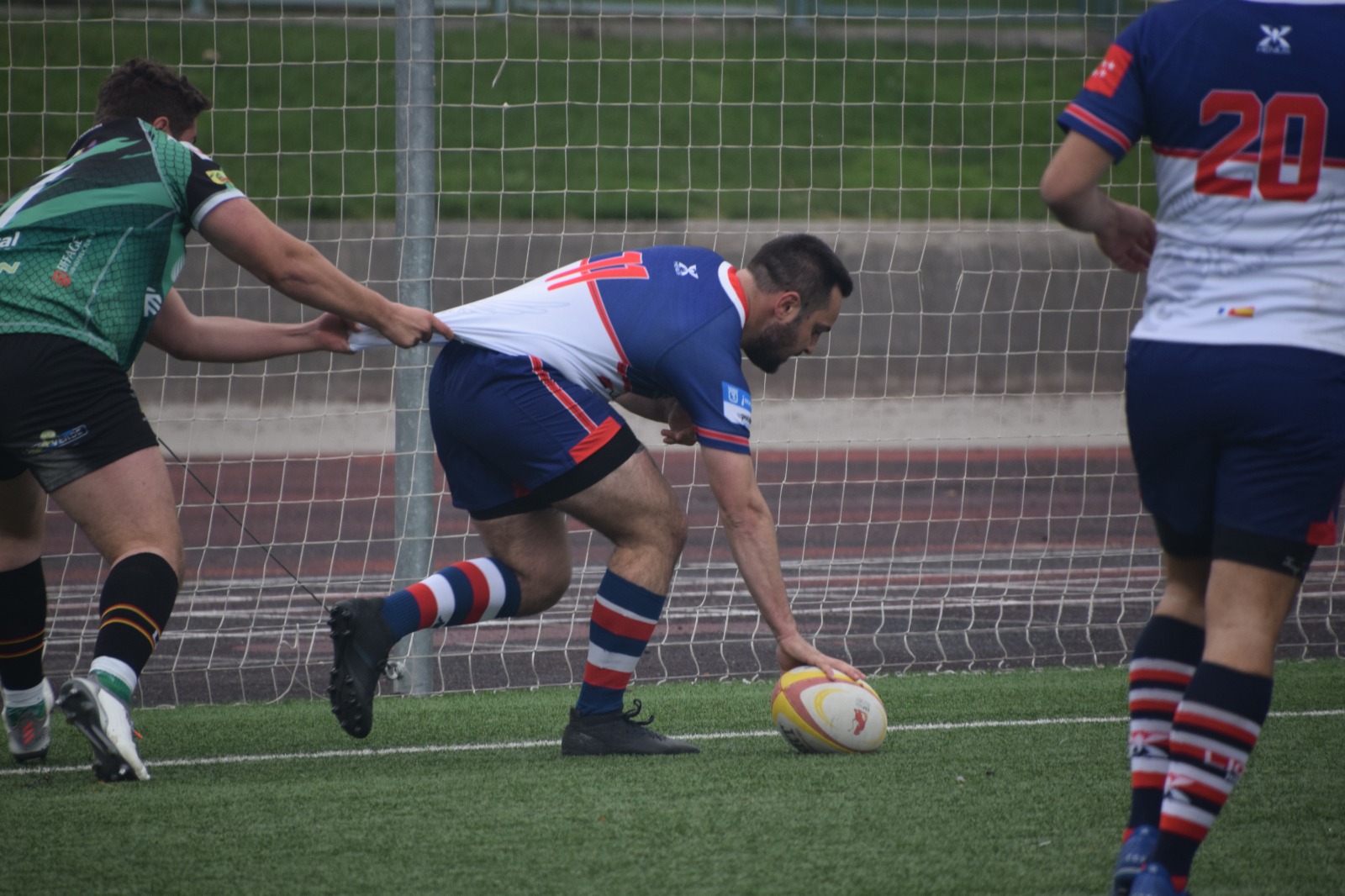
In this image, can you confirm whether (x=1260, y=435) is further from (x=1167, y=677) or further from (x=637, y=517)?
(x=637, y=517)

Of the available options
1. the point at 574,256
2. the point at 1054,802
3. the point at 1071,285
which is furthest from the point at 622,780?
the point at 1071,285

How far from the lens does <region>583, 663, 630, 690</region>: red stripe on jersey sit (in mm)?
4258

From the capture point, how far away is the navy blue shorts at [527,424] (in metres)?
4.12

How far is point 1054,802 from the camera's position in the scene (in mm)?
3539

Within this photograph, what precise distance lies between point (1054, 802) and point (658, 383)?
1583 mm

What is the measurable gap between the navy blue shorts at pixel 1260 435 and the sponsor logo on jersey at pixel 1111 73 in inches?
18.6

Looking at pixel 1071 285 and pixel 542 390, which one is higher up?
pixel 542 390

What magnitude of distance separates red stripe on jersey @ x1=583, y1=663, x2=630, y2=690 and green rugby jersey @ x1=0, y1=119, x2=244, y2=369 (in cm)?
156

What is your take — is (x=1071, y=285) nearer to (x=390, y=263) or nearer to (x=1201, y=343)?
(x=390, y=263)

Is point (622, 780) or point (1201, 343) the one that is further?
point (622, 780)

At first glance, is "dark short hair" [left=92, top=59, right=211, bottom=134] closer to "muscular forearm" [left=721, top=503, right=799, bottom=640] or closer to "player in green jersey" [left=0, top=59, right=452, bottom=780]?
"player in green jersey" [left=0, top=59, right=452, bottom=780]

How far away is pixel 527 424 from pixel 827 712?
1.16 metres

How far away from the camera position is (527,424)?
162 inches

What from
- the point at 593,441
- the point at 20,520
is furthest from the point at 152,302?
the point at 593,441
